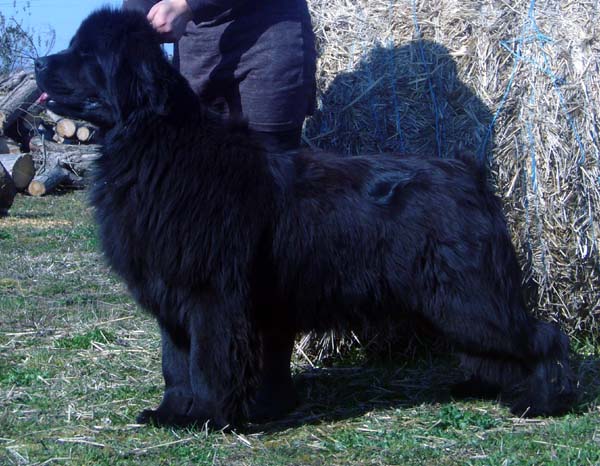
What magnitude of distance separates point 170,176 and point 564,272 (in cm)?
220

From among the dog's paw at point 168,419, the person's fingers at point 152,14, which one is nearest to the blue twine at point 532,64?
the person's fingers at point 152,14

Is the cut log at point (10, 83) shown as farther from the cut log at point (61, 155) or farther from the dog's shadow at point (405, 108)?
the dog's shadow at point (405, 108)

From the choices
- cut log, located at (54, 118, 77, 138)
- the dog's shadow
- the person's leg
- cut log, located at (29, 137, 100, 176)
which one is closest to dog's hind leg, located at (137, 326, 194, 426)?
the person's leg

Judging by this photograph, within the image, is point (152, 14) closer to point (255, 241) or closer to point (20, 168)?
point (255, 241)

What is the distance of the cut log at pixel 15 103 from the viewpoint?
40.8ft

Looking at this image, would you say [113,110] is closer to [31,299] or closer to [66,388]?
[66,388]

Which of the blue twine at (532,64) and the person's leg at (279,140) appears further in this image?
the blue twine at (532,64)

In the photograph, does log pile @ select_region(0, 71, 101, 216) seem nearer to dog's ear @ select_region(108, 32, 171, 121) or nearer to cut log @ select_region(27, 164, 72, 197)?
cut log @ select_region(27, 164, 72, 197)

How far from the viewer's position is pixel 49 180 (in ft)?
37.7

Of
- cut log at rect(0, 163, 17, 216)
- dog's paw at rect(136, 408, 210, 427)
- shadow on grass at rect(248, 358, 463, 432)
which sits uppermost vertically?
cut log at rect(0, 163, 17, 216)

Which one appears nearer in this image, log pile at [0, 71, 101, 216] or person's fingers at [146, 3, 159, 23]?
person's fingers at [146, 3, 159, 23]

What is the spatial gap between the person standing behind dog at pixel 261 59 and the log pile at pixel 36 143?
7.05 meters

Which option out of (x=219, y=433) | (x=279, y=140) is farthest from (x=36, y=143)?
(x=219, y=433)

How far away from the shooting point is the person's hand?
12.5 ft
